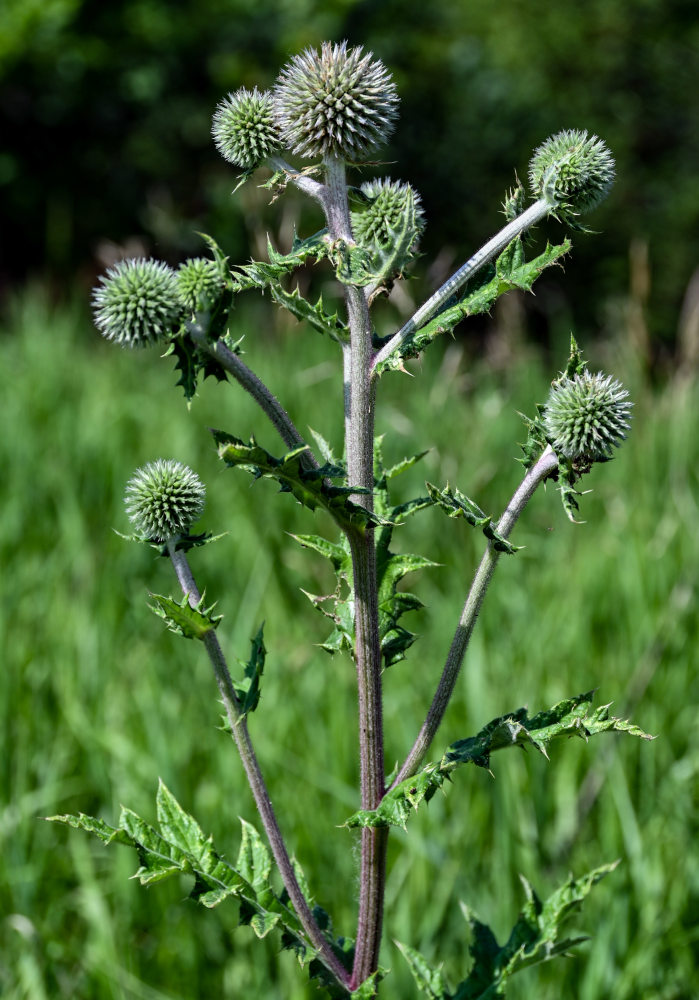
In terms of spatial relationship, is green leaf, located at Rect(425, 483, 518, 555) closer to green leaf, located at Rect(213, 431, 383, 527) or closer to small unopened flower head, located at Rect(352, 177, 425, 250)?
green leaf, located at Rect(213, 431, 383, 527)

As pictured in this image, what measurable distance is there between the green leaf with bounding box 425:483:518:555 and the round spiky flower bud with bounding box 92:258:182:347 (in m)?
0.35

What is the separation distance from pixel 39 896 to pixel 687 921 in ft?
4.92

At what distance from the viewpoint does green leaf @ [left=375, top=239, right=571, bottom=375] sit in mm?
1180

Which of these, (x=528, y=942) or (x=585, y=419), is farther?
(x=528, y=942)

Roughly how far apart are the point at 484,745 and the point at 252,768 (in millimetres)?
285

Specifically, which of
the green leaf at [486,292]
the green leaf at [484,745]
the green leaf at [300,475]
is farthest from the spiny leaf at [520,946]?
the green leaf at [486,292]

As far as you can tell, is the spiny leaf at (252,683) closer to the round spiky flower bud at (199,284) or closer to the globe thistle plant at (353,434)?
the globe thistle plant at (353,434)

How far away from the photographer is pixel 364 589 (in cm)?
124

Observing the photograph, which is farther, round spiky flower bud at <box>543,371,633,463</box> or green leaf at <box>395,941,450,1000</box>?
green leaf at <box>395,941,450,1000</box>

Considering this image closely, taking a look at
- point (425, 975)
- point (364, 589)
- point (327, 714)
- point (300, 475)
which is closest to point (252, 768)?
point (364, 589)

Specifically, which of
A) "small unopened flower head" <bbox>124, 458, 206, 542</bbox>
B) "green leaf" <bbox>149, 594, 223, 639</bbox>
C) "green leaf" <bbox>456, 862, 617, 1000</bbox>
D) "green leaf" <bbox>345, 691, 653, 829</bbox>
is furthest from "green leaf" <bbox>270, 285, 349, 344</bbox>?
"green leaf" <bbox>456, 862, 617, 1000</bbox>

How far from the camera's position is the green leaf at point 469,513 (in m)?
1.19

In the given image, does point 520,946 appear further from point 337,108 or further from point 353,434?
point 337,108

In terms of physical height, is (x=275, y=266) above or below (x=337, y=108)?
below
